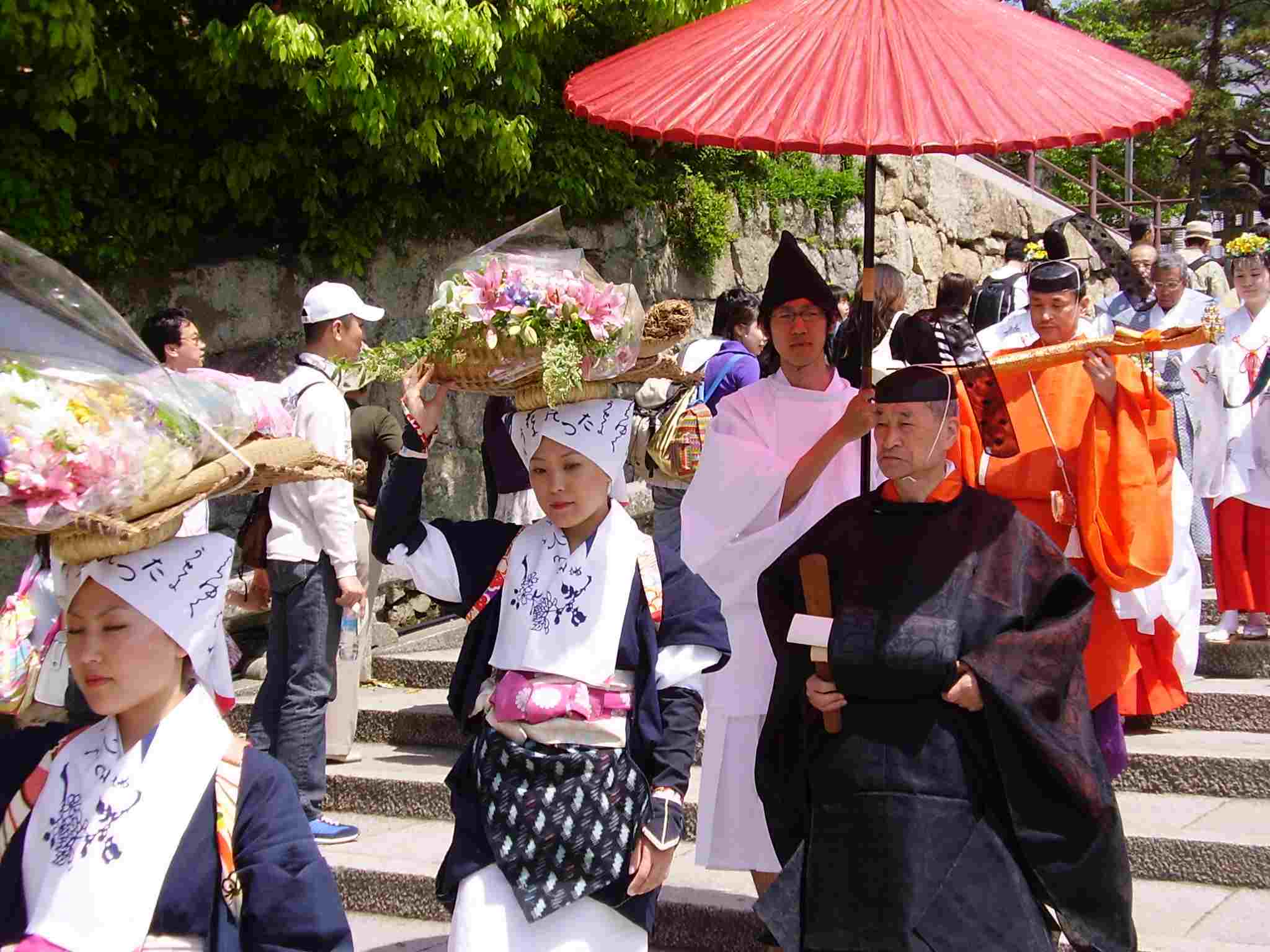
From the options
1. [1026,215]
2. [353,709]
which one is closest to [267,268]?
[353,709]

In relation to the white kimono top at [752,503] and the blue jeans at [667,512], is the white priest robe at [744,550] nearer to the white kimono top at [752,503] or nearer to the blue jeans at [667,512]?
the white kimono top at [752,503]

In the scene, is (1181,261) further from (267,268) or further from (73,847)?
(73,847)

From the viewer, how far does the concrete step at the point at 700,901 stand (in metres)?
4.35

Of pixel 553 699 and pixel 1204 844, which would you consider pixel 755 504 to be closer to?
pixel 553 699

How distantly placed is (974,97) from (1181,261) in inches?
221

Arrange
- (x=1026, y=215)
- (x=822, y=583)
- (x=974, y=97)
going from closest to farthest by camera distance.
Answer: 1. (x=974, y=97)
2. (x=822, y=583)
3. (x=1026, y=215)

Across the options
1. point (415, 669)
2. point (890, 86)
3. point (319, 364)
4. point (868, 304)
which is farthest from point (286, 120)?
point (890, 86)

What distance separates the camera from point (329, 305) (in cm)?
558

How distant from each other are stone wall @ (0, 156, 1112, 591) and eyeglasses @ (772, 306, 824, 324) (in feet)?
15.0

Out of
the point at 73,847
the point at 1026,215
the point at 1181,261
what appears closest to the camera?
the point at 73,847

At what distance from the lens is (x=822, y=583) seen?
346 centimetres

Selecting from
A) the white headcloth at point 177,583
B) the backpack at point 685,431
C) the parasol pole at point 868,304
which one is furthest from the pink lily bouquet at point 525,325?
the backpack at point 685,431

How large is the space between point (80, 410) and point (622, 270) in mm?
8087

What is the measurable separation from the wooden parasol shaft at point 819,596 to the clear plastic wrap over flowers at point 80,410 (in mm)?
1355
